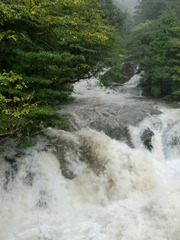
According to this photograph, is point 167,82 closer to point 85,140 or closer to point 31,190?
point 85,140

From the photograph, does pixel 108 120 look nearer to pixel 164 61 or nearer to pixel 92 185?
pixel 92 185

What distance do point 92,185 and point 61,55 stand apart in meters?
3.70

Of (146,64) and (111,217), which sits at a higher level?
(146,64)

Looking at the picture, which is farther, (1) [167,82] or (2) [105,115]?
(1) [167,82]

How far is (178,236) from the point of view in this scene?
16.2ft

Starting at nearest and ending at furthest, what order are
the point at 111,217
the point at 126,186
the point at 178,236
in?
1. the point at 178,236
2. the point at 111,217
3. the point at 126,186

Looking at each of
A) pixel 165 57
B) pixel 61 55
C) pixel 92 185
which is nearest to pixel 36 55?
pixel 61 55

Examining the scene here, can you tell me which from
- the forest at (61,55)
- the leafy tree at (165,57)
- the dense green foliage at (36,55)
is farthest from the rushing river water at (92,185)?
the leafy tree at (165,57)

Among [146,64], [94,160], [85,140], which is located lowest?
[94,160]

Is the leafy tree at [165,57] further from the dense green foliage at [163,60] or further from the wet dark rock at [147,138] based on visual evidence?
the wet dark rock at [147,138]

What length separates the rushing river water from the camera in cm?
525

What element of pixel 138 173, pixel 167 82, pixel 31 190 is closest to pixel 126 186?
pixel 138 173

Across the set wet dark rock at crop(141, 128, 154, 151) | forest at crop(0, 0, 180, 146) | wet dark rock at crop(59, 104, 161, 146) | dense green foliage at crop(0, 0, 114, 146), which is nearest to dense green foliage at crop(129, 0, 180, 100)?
forest at crop(0, 0, 180, 146)

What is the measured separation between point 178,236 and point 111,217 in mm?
1551
